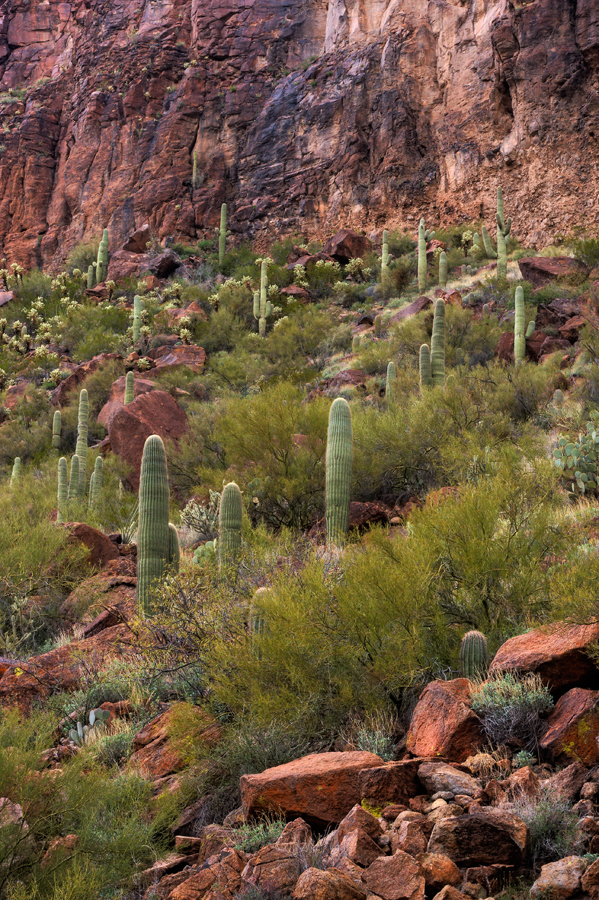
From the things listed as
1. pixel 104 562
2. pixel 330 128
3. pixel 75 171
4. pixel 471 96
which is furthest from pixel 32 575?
pixel 75 171

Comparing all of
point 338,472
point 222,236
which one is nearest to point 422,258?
point 222,236

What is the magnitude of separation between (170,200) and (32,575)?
3644cm

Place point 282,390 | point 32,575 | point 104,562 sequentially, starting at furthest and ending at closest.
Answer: point 282,390
point 104,562
point 32,575

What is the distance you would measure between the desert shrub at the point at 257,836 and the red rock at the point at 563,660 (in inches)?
68.9

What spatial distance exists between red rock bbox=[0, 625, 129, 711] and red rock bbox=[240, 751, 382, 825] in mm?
3382

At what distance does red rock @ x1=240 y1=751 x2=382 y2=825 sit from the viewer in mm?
4555

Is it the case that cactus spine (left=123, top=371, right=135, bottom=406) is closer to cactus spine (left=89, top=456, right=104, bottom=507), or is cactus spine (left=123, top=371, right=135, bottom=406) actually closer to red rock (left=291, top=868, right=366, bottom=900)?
cactus spine (left=89, top=456, right=104, bottom=507)

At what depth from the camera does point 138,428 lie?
18.7 meters

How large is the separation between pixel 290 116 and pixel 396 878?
1745 inches

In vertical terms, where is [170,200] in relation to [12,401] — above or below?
above

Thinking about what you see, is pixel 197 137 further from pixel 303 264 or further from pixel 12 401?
pixel 12 401

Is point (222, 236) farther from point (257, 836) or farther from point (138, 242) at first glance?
point (257, 836)

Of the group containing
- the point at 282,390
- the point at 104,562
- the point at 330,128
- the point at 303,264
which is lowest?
the point at 104,562

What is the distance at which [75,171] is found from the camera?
165 feet
